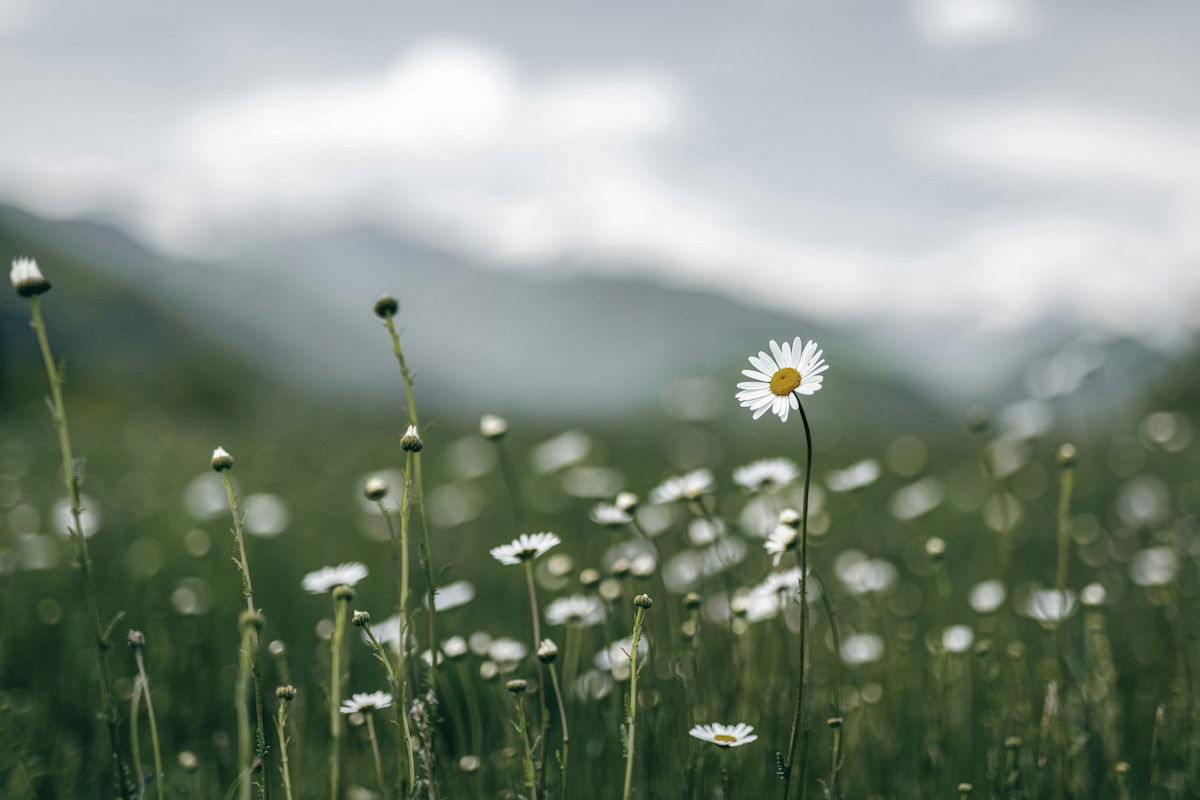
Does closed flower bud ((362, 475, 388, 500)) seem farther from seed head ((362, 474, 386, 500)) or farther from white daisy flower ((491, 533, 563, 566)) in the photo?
white daisy flower ((491, 533, 563, 566))

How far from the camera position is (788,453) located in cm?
895

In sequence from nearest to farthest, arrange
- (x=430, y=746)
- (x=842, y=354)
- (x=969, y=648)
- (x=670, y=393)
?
(x=430, y=746)
(x=969, y=648)
(x=670, y=393)
(x=842, y=354)

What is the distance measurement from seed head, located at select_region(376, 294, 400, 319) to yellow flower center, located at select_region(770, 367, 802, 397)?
2.70 feet

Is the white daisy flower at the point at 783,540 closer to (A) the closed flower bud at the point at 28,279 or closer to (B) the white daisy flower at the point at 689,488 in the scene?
(B) the white daisy flower at the point at 689,488

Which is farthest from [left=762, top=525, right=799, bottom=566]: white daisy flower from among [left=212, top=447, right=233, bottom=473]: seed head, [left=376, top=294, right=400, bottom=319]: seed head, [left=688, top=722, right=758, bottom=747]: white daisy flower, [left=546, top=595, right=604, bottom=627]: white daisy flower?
[left=212, top=447, right=233, bottom=473]: seed head

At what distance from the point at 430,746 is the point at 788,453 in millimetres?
7781

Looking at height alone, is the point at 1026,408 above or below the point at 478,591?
above

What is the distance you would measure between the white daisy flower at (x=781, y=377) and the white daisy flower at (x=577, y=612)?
104 centimetres

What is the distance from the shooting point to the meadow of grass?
1.85 m

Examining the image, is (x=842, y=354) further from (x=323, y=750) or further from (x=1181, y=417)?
(x=323, y=750)

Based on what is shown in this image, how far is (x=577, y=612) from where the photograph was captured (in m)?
Result: 2.44

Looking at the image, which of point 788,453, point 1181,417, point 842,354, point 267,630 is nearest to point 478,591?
point 267,630

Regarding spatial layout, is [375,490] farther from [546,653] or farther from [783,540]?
[783,540]

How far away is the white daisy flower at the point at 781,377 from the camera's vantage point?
1512 millimetres
